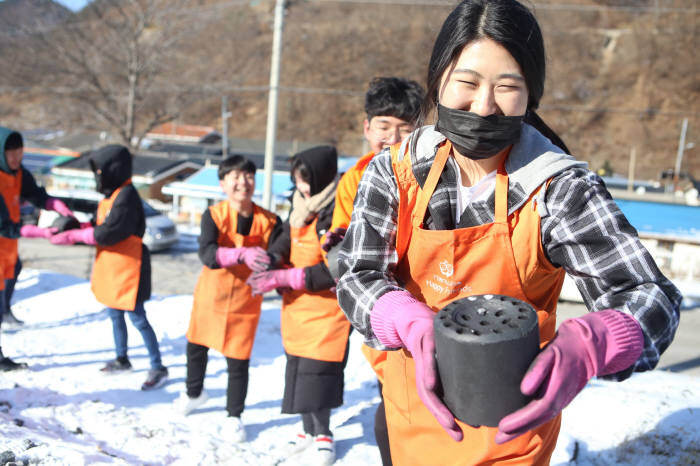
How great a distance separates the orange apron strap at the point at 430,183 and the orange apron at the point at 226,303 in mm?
2333

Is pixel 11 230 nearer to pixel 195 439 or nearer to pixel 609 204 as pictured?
pixel 195 439

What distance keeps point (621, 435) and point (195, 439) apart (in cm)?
235

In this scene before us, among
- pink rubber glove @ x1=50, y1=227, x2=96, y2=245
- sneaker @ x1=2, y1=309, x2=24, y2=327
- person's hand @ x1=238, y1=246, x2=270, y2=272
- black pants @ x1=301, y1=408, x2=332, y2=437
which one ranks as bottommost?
sneaker @ x1=2, y1=309, x2=24, y2=327

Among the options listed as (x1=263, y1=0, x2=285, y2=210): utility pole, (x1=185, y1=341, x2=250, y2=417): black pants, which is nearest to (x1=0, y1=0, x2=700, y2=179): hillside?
(x1=263, y1=0, x2=285, y2=210): utility pole

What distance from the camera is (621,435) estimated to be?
3.00m

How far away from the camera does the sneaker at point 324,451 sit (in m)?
3.11

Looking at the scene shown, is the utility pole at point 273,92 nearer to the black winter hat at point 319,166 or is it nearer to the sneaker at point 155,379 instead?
the sneaker at point 155,379

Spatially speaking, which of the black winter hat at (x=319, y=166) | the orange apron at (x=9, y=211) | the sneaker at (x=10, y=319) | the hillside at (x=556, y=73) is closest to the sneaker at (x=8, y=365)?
the orange apron at (x=9, y=211)

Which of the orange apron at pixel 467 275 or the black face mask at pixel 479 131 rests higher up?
the black face mask at pixel 479 131

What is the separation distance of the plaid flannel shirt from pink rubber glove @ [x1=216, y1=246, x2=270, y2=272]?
1699 mm

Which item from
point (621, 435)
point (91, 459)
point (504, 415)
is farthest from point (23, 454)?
point (621, 435)

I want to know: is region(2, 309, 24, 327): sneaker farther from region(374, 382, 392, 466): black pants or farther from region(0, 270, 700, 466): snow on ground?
region(374, 382, 392, 466): black pants

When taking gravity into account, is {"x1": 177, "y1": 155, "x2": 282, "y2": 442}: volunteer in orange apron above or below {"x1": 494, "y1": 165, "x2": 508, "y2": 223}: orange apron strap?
below

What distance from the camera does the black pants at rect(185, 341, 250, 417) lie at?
3471mm
